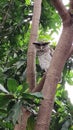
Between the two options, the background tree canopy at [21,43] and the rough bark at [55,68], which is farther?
the background tree canopy at [21,43]

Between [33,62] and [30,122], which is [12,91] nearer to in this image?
[30,122]

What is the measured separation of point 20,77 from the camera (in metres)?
2.44

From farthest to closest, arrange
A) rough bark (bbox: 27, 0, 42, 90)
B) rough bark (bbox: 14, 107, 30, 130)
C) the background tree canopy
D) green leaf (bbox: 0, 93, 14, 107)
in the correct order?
the background tree canopy → rough bark (bbox: 27, 0, 42, 90) → rough bark (bbox: 14, 107, 30, 130) → green leaf (bbox: 0, 93, 14, 107)

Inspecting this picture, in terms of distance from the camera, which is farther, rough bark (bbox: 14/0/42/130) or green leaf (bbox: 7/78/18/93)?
rough bark (bbox: 14/0/42/130)

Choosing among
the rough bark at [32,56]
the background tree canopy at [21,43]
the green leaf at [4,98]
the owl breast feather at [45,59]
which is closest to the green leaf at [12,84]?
the green leaf at [4,98]

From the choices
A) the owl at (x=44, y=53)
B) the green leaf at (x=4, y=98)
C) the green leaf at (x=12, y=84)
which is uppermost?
the green leaf at (x=12, y=84)

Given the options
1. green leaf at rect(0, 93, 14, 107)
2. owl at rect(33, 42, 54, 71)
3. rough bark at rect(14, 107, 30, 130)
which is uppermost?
green leaf at rect(0, 93, 14, 107)

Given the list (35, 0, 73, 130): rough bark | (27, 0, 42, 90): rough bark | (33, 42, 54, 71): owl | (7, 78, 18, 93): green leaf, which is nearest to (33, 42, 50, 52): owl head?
(33, 42, 54, 71): owl

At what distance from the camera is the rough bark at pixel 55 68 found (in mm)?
1519

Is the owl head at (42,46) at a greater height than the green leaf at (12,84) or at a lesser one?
lesser

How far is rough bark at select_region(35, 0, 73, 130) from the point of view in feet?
4.98

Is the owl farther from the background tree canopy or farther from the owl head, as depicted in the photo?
the background tree canopy

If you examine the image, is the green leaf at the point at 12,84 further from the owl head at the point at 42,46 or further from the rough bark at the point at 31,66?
the owl head at the point at 42,46

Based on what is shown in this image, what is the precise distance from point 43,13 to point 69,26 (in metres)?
1.23
